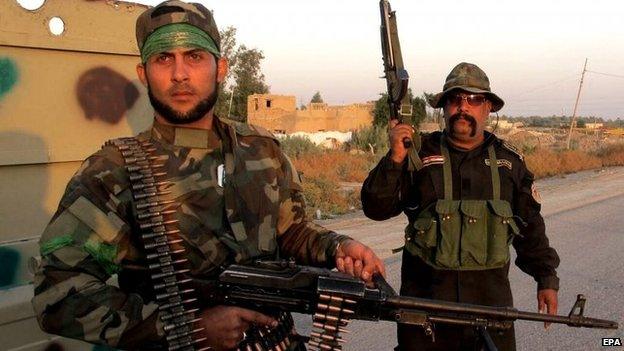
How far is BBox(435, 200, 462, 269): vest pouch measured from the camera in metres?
3.15

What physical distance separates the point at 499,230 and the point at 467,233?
164mm

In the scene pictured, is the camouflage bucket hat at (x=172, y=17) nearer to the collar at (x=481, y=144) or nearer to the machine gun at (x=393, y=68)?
the machine gun at (x=393, y=68)

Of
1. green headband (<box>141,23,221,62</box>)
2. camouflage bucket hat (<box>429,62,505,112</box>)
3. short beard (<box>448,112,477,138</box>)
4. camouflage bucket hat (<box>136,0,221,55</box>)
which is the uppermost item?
camouflage bucket hat (<box>136,0,221,55</box>)

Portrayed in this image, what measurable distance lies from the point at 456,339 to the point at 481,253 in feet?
1.48

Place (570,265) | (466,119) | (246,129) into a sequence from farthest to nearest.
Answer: (570,265) → (466,119) → (246,129)

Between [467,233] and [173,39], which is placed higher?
[173,39]

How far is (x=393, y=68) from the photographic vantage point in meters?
3.25

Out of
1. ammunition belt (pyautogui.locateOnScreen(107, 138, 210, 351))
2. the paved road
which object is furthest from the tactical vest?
the paved road

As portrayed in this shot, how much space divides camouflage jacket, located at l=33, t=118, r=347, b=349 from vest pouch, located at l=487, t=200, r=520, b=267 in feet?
3.86

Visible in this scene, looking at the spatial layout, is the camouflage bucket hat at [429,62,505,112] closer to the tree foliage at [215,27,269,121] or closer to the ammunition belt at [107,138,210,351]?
the ammunition belt at [107,138,210,351]

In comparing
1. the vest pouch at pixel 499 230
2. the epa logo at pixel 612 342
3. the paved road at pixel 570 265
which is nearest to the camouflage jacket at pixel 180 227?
the vest pouch at pixel 499 230

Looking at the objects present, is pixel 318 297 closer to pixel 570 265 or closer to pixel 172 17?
pixel 172 17

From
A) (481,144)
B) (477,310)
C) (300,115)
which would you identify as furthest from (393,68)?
(300,115)

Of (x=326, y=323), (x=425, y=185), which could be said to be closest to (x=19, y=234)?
(x=326, y=323)
